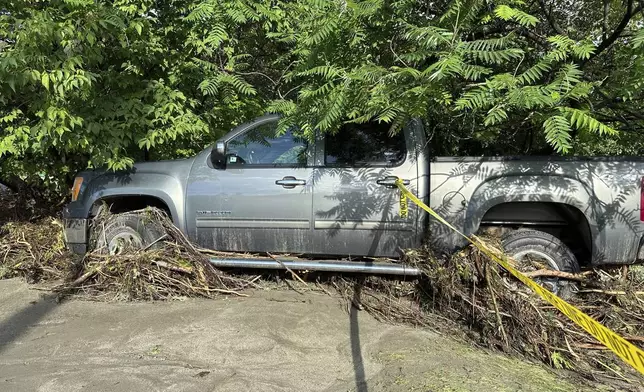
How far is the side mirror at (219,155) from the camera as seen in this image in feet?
15.8

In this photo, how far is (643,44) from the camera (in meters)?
2.88

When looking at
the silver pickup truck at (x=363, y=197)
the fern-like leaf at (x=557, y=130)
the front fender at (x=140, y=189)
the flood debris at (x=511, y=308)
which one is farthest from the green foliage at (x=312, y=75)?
the flood debris at (x=511, y=308)

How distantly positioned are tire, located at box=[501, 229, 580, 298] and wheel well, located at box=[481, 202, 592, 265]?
0.19m

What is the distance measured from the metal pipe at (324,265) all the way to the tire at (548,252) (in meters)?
0.91

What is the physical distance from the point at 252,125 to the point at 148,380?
2.68 metres

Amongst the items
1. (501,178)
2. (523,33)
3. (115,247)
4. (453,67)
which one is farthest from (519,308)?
(115,247)

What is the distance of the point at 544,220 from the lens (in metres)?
4.61

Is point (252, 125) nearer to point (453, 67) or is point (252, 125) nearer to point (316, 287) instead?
point (316, 287)

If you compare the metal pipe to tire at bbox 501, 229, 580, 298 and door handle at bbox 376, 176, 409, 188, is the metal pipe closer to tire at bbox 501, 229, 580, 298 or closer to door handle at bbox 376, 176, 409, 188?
door handle at bbox 376, 176, 409, 188

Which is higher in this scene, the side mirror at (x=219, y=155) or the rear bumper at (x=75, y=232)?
the side mirror at (x=219, y=155)

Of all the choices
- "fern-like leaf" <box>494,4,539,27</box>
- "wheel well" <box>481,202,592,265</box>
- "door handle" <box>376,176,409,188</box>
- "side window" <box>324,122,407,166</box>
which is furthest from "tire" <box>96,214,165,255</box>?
"fern-like leaf" <box>494,4,539,27</box>

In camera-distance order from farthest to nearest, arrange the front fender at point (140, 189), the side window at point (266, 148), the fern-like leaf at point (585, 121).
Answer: the front fender at point (140, 189), the side window at point (266, 148), the fern-like leaf at point (585, 121)

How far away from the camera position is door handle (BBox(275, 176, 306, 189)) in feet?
15.7

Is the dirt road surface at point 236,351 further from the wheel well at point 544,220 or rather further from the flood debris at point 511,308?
the wheel well at point 544,220
